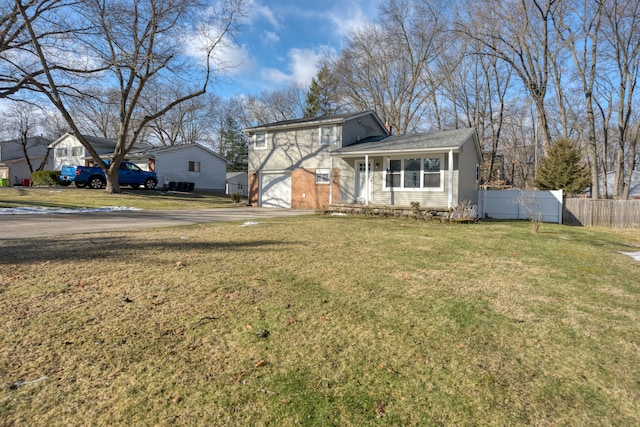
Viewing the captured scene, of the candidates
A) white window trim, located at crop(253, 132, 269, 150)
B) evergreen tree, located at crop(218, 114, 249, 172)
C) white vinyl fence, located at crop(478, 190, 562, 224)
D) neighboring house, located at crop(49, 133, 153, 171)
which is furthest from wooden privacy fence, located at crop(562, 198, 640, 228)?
evergreen tree, located at crop(218, 114, 249, 172)

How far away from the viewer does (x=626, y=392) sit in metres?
2.31

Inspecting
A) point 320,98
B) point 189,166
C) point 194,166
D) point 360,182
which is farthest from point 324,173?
point 320,98

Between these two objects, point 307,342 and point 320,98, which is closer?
point 307,342

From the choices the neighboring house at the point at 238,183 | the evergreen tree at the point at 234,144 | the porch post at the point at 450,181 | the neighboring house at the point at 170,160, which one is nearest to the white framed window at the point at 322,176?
the porch post at the point at 450,181

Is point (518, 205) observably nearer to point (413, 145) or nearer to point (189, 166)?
point (413, 145)

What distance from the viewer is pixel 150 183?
1069 inches

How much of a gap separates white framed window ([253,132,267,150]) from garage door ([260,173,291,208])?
1765 mm

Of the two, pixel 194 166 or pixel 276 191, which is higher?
pixel 194 166

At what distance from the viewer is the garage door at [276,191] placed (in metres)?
19.7

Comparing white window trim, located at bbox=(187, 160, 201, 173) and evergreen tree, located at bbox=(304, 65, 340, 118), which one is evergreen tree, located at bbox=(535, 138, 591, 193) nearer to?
evergreen tree, located at bbox=(304, 65, 340, 118)

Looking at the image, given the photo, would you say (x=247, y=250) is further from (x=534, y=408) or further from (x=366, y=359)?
(x=534, y=408)

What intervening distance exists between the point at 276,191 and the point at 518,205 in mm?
12927

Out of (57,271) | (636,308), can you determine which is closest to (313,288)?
(57,271)

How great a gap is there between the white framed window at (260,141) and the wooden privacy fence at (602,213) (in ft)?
52.9
